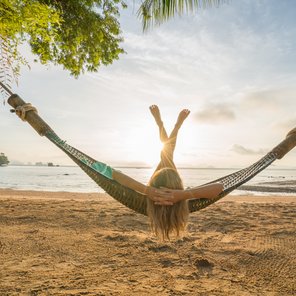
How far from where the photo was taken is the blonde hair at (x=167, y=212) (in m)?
2.72

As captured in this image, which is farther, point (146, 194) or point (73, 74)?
point (73, 74)

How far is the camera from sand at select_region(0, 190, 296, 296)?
10.5 feet

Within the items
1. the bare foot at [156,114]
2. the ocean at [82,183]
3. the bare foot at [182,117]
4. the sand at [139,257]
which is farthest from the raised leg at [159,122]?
the ocean at [82,183]

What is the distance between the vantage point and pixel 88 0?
5.28 metres

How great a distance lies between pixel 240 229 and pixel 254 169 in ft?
9.24

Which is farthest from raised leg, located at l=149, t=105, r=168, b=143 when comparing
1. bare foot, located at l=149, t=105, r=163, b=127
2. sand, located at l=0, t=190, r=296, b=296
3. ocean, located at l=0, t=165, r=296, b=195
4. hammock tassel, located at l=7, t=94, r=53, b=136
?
ocean, located at l=0, t=165, r=296, b=195

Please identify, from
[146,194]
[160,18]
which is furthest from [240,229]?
[160,18]

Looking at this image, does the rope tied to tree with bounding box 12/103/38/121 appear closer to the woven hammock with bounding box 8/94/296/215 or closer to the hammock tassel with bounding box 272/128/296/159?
the woven hammock with bounding box 8/94/296/215

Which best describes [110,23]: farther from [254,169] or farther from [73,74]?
[254,169]

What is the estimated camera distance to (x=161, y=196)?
103 inches

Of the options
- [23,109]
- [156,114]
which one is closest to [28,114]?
[23,109]

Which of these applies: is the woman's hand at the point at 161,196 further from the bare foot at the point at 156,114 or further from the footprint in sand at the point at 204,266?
the footprint in sand at the point at 204,266

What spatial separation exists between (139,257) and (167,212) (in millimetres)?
1684

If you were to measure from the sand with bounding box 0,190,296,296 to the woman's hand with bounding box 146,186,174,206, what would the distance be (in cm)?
113
